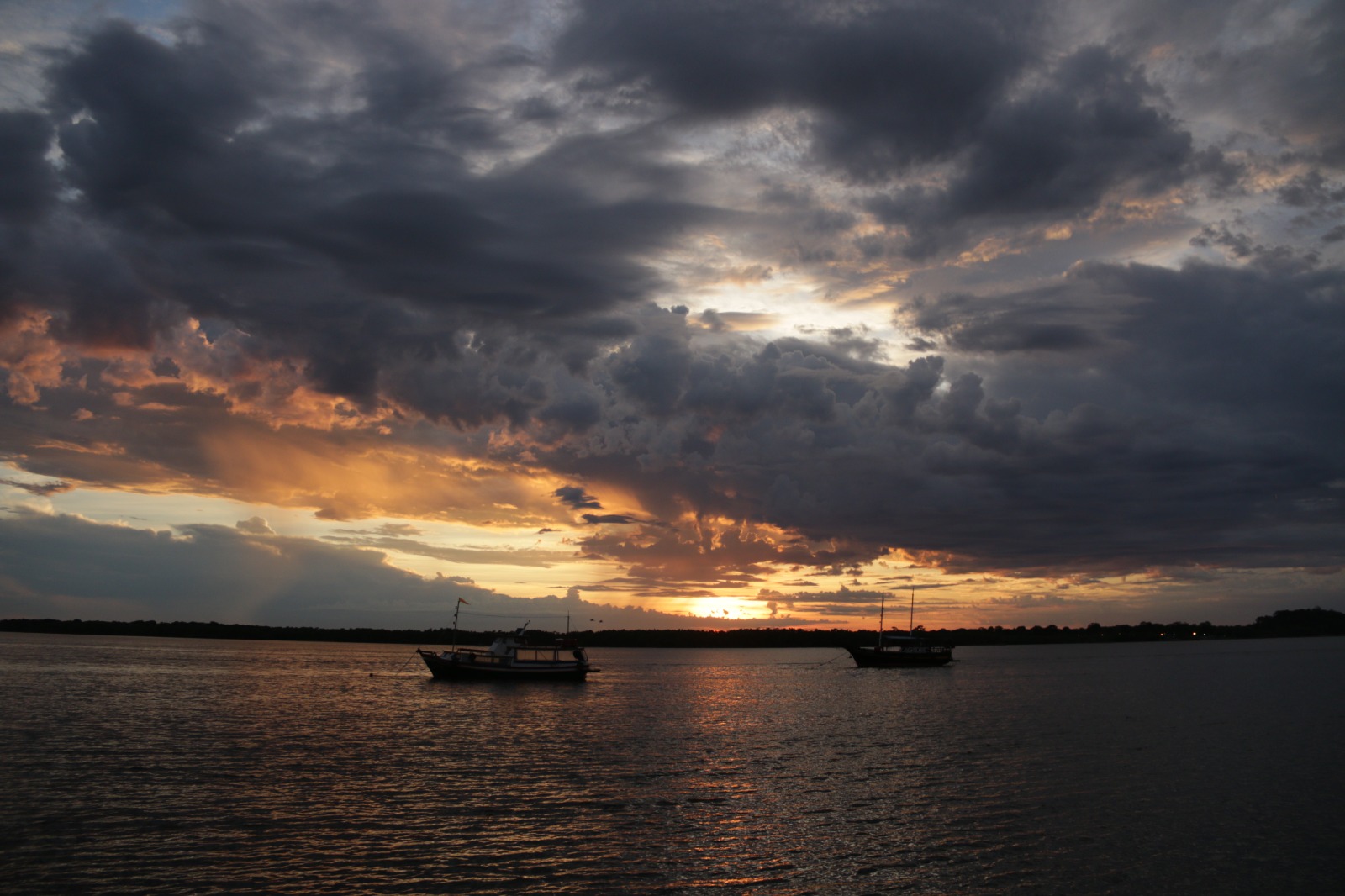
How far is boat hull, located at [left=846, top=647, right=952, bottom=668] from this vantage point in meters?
176

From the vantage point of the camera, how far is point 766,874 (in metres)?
28.6

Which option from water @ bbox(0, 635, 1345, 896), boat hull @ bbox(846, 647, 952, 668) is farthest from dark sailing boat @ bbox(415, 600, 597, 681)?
boat hull @ bbox(846, 647, 952, 668)

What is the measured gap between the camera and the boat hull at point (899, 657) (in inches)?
6949

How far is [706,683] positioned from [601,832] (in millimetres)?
107996

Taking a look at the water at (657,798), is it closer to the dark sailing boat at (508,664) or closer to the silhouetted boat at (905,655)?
the dark sailing boat at (508,664)

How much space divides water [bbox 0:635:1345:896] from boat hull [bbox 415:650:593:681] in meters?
32.7

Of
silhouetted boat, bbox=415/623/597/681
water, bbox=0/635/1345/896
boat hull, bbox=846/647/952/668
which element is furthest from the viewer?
boat hull, bbox=846/647/952/668

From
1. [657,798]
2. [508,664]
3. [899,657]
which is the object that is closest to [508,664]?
[508,664]

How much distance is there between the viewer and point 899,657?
177250 mm

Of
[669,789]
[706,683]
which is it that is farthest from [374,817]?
→ [706,683]

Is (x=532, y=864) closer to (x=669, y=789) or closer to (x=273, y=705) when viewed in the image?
(x=669, y=789)

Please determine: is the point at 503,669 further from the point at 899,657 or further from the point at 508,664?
the point at 899,657

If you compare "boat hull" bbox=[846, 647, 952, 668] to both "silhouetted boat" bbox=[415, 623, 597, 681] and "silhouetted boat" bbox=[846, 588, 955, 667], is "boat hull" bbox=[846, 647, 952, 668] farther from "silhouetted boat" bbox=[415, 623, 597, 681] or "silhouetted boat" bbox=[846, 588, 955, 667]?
"silhouetted boat" bbox=[415, 623, 597, 681]

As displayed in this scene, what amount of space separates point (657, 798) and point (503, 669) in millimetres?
81134
